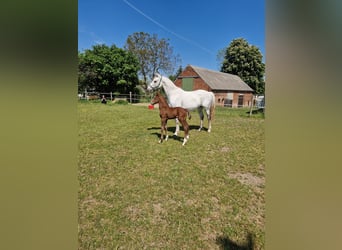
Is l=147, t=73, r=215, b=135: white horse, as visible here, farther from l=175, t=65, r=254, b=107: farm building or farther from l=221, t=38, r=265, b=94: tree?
l=221, t=38, r=265, b=94: tree

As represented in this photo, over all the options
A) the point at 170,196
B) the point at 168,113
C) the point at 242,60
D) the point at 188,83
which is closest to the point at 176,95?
the point at 168,113

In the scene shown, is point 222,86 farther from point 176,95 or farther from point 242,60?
point 176,95

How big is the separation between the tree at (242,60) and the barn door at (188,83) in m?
5.91

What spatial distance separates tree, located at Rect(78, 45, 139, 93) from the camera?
53.1 feet

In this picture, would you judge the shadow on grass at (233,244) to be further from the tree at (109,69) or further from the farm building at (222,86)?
the tree at (109,69)

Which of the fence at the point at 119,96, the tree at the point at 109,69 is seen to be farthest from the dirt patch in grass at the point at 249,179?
the tree at the point at 109,69

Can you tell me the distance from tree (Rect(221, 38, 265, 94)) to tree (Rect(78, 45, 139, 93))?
405 inches

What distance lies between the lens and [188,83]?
16547 millimetres
